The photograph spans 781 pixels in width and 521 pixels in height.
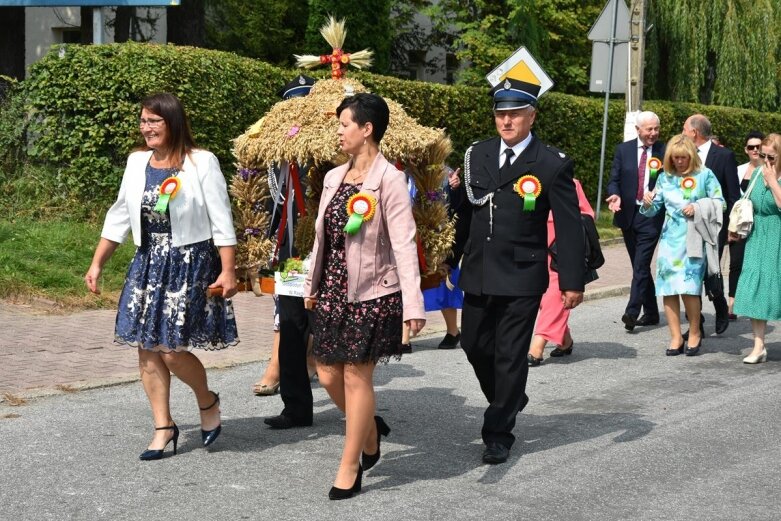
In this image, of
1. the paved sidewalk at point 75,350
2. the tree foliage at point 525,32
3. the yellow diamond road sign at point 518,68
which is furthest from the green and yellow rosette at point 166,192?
the tree foliage at point 525,32

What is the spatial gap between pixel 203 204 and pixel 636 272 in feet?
19.7

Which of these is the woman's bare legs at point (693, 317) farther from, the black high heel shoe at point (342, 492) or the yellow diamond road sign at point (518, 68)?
the yellow diamond road sign at point (518, 68)

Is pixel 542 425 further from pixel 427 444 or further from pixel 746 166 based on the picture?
pixel 746 166

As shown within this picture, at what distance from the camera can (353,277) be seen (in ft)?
19.3

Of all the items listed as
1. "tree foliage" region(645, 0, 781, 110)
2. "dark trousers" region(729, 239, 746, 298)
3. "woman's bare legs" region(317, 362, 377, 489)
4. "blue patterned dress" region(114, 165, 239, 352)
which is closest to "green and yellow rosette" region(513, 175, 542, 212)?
"woman's bare legs" region(317, 362, 377, 489)

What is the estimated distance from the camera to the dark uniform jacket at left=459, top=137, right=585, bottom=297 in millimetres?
6660

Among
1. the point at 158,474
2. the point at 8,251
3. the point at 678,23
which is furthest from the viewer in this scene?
the point at 678,23

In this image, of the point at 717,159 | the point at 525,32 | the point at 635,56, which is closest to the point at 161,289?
the point at 717,159

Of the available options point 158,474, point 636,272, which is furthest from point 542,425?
point 636,272

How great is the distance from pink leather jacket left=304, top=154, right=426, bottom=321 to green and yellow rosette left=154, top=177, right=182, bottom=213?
0.82m

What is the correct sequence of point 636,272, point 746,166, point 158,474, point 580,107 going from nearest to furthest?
1. point 158,474
2. point 636,272
3. point 746,166
4. point 580,107

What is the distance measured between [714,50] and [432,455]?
82.5 feet

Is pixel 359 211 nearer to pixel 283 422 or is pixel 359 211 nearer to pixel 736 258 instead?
pixel 283 422

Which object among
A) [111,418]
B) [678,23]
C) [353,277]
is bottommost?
[111,418]
